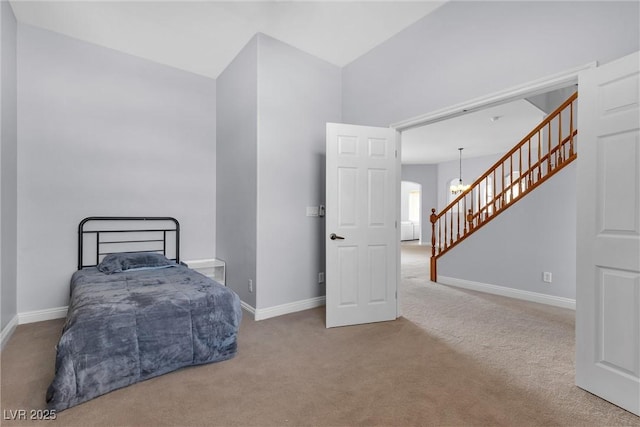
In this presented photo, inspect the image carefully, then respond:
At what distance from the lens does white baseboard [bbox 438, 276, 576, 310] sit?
4039 mm

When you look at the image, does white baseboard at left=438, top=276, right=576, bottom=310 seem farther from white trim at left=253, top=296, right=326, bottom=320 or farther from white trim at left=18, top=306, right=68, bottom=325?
white trim at left=18, top=306, right=68, bottom=325

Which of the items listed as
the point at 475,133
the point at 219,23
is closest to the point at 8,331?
the point at 219,23

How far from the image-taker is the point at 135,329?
6.98 ft

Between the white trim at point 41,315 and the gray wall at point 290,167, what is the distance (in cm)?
213

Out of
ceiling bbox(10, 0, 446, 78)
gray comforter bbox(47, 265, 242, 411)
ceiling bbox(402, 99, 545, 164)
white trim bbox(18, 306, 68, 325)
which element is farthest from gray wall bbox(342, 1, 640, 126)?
white trim bbox(18, 306, 68, 325)

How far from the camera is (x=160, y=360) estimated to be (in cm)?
220

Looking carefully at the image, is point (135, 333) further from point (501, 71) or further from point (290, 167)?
point (501, 71)

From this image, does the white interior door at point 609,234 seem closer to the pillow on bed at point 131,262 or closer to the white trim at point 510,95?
the white trim at point 510,95

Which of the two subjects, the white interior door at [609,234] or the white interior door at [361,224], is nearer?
the white interior door at [609,234]

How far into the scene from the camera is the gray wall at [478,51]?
81.6 inches

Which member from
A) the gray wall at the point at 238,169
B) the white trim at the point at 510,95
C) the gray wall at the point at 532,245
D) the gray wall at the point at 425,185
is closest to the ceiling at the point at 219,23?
the gray wall at the point at 238,169

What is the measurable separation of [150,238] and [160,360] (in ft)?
7.18

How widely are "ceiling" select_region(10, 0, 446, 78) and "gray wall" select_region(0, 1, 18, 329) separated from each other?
37 cm

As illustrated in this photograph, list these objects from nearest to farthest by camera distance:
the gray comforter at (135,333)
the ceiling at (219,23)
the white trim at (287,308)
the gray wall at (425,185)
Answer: the gray comforter at (135,333), the ceiling at (219,23), the white trim at (287,308), the gray wall at (425,185)
